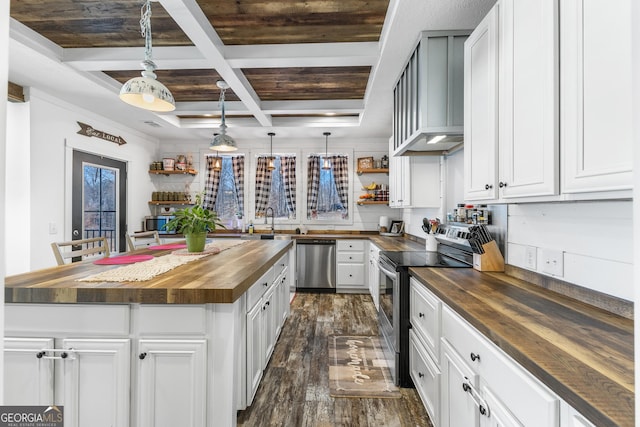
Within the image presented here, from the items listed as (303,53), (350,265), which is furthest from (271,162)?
(303,53)

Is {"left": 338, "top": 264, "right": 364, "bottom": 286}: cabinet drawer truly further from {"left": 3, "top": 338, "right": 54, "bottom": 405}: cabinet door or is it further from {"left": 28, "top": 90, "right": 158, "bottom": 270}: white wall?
{"left": 3, "top": 338, "right": 54, "bottom": 405}: cabinet door

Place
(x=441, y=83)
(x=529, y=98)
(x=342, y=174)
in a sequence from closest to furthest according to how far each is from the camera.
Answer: (x=529, y=98), (x=441, y=83), (x=342, y=174)

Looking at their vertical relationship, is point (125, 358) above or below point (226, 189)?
below

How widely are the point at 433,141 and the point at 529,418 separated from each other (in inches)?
81.8

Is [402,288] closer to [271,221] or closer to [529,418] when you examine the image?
[529,418]

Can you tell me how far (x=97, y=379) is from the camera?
1456 millimetres

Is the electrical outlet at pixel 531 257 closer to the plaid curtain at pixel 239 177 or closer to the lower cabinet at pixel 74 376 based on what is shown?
the lower cabinet at pixel 74 376

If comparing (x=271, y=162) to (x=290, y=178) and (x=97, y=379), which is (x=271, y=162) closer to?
(x=290, y=178)

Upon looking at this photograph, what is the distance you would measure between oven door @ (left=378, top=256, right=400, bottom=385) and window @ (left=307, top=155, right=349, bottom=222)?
2.81 metres

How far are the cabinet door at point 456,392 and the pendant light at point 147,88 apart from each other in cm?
218

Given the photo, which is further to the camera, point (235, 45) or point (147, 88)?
point (235, 45)

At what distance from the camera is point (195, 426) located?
4.81 ft

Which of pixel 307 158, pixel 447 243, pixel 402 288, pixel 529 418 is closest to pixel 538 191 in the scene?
pixel 529 418

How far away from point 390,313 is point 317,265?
252cm
